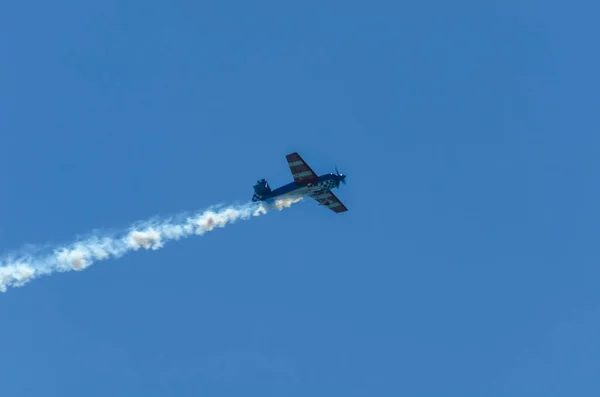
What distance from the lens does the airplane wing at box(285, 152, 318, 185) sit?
8625 cm

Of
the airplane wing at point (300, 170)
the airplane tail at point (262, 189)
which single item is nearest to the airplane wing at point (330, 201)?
the airplane wing at point (300, 170)

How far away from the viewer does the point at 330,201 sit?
93.9 m

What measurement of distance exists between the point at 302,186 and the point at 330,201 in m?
6.14

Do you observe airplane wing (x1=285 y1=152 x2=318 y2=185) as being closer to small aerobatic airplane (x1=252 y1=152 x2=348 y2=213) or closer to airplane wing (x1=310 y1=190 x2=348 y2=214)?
small aerobatic airplane (x1=252 y1=152 x2=348 y2=213)

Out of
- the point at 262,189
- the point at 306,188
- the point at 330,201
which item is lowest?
the point at 306,188

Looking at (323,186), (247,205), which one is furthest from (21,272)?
(323,186)

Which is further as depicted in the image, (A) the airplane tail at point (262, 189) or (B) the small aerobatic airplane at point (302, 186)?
(A) the airplane tail at point (262, 189)

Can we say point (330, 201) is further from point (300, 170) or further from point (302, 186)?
point (300, 170)

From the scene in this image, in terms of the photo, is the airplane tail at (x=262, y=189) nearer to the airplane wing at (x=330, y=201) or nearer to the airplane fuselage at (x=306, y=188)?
the airplane fuselage at (x=306, y=188)

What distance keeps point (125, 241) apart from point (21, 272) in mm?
10555

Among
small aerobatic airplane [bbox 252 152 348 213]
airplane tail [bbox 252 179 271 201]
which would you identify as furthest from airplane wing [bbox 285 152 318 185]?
airplane tail [bbox 252 179 271 201]

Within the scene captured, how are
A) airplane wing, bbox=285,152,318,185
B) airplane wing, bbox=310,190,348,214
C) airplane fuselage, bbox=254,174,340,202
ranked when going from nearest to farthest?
1. airplane wing, bbox=285,152,318,185
2. airplane fuselage, bbox=254,174,340,202
3. airplane wing, bbox=310,190,348,214

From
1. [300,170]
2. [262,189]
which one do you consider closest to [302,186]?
[300,170]

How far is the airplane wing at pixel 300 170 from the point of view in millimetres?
86250
